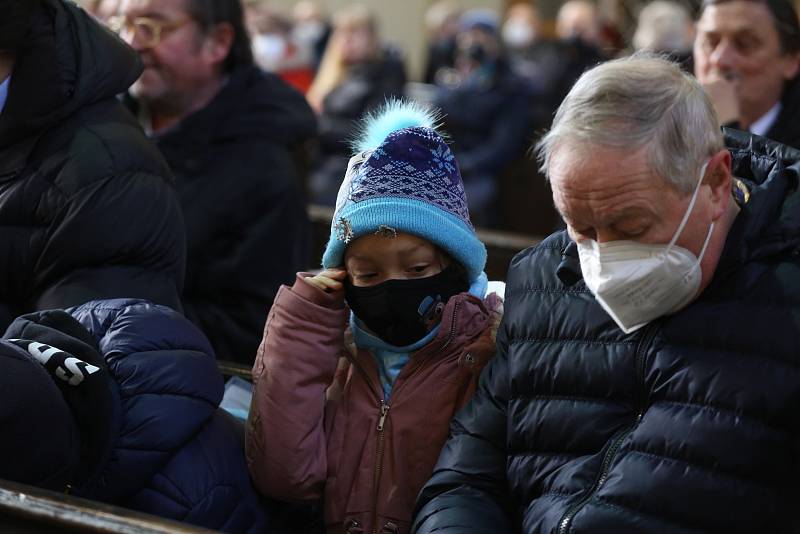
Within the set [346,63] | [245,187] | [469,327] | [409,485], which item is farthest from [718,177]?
[346,63]

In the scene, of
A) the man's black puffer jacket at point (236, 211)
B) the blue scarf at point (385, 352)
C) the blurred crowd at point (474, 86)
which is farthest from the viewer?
the blurred crowd at point (474, 86)

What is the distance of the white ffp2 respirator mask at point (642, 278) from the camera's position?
239cm

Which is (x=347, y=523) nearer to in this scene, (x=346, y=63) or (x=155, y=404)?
(x=155, y=404)

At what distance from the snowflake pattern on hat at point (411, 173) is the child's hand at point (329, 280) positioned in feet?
0.54

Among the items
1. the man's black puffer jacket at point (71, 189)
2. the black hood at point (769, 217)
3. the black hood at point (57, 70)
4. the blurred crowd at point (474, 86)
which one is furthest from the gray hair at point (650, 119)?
the blurred crowd at point (474, 86)

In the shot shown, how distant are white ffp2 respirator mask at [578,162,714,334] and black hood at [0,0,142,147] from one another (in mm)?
1433

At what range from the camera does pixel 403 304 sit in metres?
2.70

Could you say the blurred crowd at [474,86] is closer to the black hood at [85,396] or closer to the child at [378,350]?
the child at [378,350]

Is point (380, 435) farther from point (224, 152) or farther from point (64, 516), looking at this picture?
point (224, 152)

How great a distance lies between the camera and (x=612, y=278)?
7.95ft

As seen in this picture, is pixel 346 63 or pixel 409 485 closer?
pixel 409 485

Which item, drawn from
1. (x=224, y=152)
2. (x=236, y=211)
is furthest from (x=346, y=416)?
(x=224, y=152)

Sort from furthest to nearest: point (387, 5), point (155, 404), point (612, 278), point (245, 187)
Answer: point (387, 5), point (245, 187), point (155, 404), point (612, 278)

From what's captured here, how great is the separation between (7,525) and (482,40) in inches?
354
